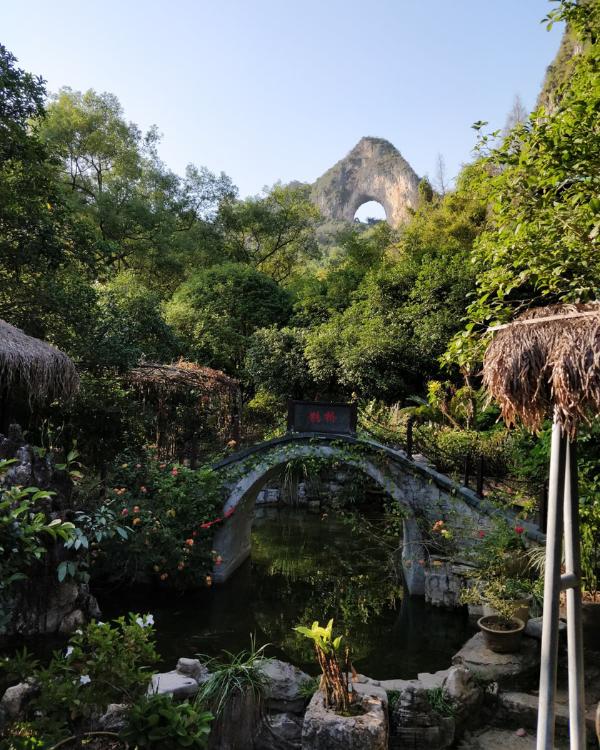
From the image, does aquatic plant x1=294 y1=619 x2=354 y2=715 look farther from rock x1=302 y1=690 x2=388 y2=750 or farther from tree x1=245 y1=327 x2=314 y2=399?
tree x1=245 y1=327 x2=314 y2=399

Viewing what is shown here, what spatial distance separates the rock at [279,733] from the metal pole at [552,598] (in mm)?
2569

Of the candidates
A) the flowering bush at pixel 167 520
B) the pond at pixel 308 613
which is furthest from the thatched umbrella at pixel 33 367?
the pond at pixel 308 613

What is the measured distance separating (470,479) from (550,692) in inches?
275

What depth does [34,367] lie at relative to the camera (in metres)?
7.92

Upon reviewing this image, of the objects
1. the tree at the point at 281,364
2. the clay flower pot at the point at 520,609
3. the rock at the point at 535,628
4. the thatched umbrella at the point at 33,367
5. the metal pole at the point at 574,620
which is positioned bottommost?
the rock at the point at 535,628

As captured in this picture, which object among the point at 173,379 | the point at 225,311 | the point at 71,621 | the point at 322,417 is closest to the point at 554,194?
the point at 322,417

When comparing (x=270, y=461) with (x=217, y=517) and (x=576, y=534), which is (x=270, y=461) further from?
(x=576, y=534)

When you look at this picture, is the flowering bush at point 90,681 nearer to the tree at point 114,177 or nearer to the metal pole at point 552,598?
the metal pole at point 552,598

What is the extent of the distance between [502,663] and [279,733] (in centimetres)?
277

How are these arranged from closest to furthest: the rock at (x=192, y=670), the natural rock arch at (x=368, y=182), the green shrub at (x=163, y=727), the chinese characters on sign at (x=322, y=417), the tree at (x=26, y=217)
A: the green shrub at (x=163, y=727), the rock at (x=192, y=670), the tree at (x=26, y=217), the chinese characters on sign at (x=322, y=417), the natural rock arch at (x=368, y=182)

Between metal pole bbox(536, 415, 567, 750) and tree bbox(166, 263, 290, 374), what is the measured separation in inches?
614

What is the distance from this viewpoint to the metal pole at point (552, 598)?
8.93ft

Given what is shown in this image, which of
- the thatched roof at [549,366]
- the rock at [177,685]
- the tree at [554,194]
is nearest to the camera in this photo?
the thatched roof at [549,366]

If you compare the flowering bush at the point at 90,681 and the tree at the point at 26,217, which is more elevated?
the tree at the point at 26,217
